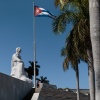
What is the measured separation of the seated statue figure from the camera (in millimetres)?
33000

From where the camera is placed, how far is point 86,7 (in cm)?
2544

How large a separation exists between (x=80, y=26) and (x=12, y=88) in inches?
259

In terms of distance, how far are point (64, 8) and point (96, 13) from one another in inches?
392

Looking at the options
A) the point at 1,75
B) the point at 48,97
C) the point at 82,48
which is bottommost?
the point at 48,97

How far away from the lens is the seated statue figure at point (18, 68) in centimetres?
3300

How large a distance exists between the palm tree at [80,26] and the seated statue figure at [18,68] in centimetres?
763

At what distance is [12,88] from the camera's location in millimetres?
27828

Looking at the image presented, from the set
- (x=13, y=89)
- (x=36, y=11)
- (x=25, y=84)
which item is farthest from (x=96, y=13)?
(x=36, y=11)

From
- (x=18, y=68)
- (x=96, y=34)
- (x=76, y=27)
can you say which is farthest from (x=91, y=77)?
(x=96, y=34)

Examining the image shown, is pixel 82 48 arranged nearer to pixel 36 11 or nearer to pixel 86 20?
pixel 86 20

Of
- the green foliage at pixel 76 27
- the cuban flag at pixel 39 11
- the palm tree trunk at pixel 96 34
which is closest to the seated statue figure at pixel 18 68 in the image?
the cuban flag at pixel 39 11

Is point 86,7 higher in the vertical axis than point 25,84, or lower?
higher

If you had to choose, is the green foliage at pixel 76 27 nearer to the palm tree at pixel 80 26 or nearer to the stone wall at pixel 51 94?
the palm tree at pixel 80 26

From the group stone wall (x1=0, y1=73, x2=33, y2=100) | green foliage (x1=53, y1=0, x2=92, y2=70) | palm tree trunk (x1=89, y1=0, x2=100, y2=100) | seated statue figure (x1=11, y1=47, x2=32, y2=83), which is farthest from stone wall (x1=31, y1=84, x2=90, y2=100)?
palm tree trunk (x1=89, y1=0, x2=100, y2=100)
